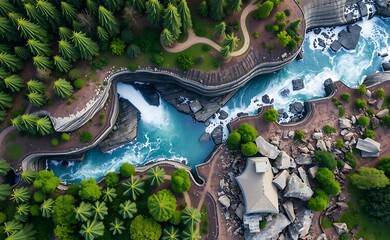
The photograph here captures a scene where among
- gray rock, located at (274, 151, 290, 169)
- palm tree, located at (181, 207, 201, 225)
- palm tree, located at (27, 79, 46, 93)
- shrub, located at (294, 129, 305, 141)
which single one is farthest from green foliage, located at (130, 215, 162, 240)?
shrub, located at (294, 129, 305, 141)

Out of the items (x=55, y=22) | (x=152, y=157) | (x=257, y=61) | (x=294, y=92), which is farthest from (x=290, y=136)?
(x=55, y=22)

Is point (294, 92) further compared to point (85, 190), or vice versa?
point (294, 92)

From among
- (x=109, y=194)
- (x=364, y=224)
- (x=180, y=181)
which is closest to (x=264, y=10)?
(x=180, y=181)

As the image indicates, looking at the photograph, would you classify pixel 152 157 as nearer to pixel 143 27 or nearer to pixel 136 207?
pixel 136 207

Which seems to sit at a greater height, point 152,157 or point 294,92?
point 294,92

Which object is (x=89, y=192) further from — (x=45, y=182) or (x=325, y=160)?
(x=325, y=160)

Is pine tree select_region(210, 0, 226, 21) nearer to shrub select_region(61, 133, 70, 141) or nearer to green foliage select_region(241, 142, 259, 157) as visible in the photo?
green foliage select_region(241, 142, 259, 157)
